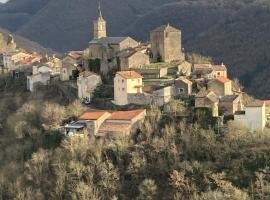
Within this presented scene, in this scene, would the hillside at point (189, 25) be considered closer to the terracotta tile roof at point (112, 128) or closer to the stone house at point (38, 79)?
the stone house at point (38, 79)

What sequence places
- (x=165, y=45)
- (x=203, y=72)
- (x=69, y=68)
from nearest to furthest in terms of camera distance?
(x=203, y=72) < (x=165, y=45) < (x=69, y=68)

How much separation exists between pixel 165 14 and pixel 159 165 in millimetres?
103600

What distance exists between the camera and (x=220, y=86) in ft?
141

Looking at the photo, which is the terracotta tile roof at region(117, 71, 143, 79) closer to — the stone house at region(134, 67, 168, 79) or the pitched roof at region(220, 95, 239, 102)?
the stone house at region(134, 67, 168, 79)

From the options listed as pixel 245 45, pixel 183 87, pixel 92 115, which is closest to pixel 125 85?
pixel 92 115

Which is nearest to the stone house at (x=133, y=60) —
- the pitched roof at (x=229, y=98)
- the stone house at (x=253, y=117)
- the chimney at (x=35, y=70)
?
the chimney at (x=35, y=70)

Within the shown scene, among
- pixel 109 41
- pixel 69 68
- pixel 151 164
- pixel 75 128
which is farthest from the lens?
pixel 69 68

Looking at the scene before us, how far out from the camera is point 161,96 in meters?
43.7

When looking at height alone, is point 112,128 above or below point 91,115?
below

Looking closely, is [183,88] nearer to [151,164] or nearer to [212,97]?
[212,97]

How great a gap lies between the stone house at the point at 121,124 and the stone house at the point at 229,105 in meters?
4.39

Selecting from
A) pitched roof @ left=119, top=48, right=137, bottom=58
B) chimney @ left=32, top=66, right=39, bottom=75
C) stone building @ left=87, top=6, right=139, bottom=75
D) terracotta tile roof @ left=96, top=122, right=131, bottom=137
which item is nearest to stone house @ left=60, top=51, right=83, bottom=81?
stone building @ left=87, top=6, right=139, bottom=75

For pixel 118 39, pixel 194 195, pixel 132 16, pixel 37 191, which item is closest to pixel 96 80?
pixel 118 39

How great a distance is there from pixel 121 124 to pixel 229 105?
602 centimetres
